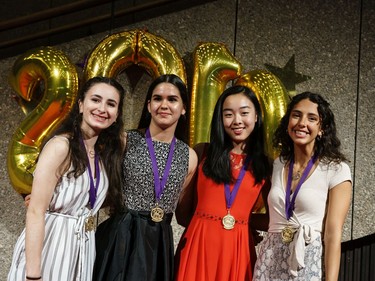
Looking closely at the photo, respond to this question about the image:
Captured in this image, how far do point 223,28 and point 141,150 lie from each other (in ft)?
4.28

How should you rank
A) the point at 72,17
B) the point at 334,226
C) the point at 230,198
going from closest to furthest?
1. the point at 334,226
2. the point at 230,198
3. the point at 72,17

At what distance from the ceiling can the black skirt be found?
1326 millimetres

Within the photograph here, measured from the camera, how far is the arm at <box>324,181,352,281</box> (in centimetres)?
237

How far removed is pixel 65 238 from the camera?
2377 mm

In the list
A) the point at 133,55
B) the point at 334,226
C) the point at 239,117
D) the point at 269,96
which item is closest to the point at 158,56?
the point at 133,55

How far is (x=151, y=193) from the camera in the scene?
2.58 meters

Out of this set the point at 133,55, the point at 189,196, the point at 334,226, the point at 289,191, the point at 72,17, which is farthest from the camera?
the point at 72,17

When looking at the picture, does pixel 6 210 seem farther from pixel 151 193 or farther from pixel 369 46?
pixel 369 46

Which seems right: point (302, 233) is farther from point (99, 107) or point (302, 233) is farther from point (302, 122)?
point (99, 107)

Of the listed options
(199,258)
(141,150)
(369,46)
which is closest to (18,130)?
(141,150)

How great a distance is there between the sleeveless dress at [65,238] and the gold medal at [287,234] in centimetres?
75

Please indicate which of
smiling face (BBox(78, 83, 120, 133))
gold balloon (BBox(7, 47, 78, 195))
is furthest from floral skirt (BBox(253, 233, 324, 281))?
gold balloon (BBox(7, 47, 78, 195))

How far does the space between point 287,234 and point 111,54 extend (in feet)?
4.37

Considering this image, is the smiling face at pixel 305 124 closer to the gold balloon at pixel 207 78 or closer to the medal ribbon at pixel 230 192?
the medal ribbon at pixel 230 192
